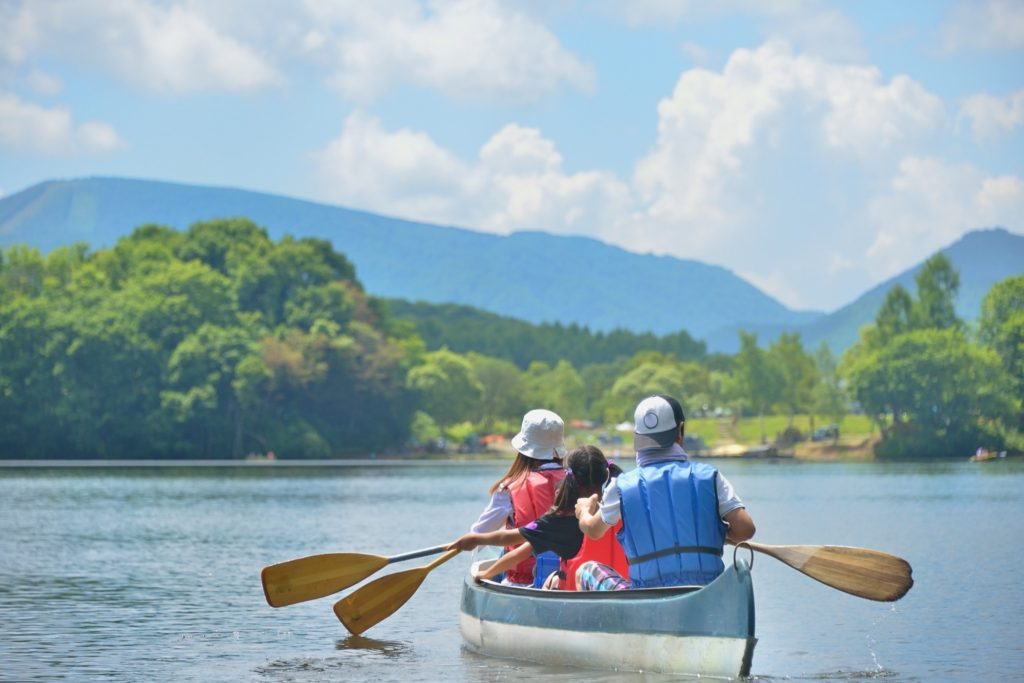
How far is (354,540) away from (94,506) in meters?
17.7

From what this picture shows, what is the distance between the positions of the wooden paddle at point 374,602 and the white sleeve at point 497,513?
3.52 meters

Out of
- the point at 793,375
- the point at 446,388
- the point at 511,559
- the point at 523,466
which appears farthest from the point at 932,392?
the point at 523,466

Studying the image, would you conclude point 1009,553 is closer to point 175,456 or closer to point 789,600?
point 789,600

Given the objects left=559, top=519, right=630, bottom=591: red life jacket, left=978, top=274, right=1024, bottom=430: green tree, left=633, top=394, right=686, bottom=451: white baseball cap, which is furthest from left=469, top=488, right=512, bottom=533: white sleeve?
left=978, top=274, right=1024, bottom=430: green tree

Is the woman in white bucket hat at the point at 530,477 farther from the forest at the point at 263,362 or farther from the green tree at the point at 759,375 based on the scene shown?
the green tree at the point at 759,375

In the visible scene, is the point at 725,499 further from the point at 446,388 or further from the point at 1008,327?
the point at 446,388

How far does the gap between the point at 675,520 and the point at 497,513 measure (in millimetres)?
3254

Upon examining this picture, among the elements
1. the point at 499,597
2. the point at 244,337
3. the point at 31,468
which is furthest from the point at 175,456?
the point at 499,597

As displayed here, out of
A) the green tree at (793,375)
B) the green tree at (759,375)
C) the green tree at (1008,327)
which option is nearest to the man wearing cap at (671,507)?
the green tree at (1008,327)

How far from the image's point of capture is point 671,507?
42.5 feet

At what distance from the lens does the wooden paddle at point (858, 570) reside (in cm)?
1439

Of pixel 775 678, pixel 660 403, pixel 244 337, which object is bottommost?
pixel 775 678

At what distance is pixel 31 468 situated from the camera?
3669 inches

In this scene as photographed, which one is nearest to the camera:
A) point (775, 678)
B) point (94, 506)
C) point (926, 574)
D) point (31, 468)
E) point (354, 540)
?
point (775, 678)
